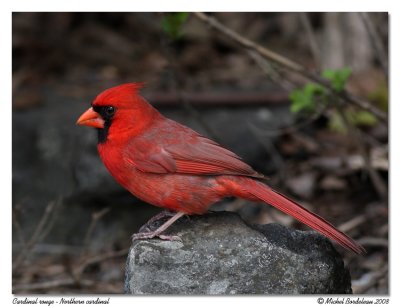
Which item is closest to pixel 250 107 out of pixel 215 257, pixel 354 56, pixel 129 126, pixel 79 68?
pixel 354 56

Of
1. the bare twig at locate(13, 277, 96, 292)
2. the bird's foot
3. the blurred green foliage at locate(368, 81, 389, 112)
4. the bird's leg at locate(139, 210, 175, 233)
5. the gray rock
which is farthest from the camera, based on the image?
the blurred green foliage at locate(368, 81, 389, 112)

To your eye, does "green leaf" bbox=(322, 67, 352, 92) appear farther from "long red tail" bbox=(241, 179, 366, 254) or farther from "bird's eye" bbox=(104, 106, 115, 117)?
"bird's eye" bbox=(104, 106, 115, 117)

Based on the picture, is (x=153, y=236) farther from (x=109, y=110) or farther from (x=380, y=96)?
(x=380, y=96)

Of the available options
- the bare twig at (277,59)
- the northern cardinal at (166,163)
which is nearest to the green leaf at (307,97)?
the bare twig at (277,59)

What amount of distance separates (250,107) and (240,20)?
3.95ft

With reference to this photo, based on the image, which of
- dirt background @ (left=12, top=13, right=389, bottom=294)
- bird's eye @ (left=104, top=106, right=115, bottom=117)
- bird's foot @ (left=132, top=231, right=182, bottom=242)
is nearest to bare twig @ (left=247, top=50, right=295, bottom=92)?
dirt background @ (left=12, top=13, right=389, bottom=294)

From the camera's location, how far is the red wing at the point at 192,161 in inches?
153

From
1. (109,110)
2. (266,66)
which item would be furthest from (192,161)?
(266,66)

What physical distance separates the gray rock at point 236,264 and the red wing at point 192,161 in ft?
0.94

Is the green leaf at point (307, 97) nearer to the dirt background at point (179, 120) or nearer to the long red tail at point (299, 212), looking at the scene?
the dirt background at point (179, 120)

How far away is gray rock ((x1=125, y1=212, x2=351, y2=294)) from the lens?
3.61 metres

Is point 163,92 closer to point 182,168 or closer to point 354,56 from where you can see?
point 354,56

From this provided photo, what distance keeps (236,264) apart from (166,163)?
65 centimetres

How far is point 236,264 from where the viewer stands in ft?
12.0
